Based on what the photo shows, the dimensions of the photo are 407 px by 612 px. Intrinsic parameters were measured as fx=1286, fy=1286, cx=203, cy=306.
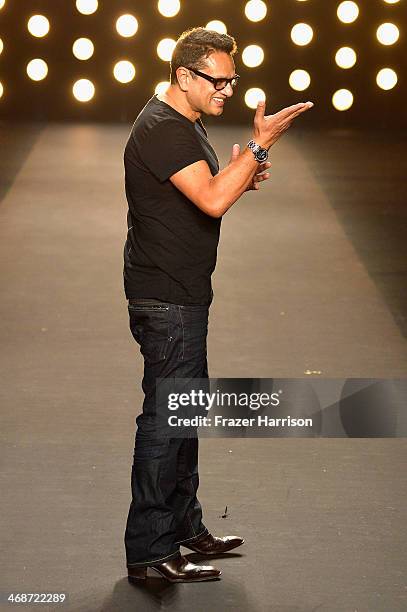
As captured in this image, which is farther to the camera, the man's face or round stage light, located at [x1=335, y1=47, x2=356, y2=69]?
round stage light, located at [x1=335, y1=47, x2=356, y2=69]

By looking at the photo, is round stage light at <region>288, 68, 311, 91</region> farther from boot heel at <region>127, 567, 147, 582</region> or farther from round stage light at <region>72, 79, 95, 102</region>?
boot heel at <region>127, 567, 147, 582</region>

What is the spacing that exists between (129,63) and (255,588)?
1072cm

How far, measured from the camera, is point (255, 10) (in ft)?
44.6

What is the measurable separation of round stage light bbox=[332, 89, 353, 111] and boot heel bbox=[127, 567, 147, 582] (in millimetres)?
10540

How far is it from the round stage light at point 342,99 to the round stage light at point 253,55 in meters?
0.89

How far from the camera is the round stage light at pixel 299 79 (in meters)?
13.7

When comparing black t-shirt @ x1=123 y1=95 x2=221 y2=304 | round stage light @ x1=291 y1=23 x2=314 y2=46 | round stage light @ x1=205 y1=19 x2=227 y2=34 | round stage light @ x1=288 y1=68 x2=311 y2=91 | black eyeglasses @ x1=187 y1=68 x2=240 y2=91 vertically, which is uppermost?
round stage light @ x1=205 y1=19 x2=227 y2=34

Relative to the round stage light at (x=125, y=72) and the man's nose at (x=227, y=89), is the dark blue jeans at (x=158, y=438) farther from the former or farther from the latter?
the round stage light at (x=125, y=72)

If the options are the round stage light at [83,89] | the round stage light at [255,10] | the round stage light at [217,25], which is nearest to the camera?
the round stage light at [217,25]

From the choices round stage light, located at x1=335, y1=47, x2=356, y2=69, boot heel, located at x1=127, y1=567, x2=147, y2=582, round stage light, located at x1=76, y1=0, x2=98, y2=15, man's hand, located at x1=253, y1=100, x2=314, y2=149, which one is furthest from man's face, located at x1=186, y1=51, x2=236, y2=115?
round stage light, located at x1=76, y1=0, x2=98, y2=15

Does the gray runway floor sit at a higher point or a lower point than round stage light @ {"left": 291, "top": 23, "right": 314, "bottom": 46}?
lower

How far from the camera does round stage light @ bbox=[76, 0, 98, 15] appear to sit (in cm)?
1368

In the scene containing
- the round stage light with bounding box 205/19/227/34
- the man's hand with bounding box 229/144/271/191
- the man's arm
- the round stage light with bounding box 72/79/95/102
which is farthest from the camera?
the round stage light with bounding box 72/79/95/102

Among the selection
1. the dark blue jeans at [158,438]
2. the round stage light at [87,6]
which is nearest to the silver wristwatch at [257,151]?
the dark blue jeans at [158,438]
